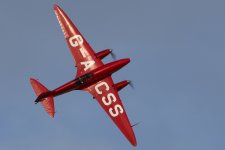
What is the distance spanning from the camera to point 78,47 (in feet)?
390

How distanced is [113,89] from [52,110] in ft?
33.4

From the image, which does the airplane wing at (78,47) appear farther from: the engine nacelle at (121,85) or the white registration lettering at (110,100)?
the engine nacelle at (121,85)

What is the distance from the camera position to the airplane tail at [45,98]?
112 m

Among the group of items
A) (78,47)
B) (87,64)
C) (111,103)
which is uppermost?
(78,47)

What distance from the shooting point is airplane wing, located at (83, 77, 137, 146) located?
112 meters

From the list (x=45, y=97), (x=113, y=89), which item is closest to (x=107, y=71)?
(x=113, y=89)

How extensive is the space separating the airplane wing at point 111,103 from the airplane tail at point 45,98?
20.5ft

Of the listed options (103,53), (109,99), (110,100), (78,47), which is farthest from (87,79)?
(78,47)

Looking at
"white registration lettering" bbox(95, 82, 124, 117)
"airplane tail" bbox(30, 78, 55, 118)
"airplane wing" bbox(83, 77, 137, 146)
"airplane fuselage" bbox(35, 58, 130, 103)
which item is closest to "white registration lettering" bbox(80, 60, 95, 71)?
"airplane fuselage" bbox(35, 58, 130, 103)

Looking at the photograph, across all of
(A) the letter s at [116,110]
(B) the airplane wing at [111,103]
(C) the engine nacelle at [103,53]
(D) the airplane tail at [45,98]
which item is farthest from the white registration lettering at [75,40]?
(A) the letter s at [116,110]

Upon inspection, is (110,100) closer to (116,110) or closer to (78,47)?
(116,110)

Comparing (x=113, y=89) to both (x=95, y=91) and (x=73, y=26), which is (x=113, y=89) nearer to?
(x=95, y=91)

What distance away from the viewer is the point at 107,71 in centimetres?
11538

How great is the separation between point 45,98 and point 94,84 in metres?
8.12
